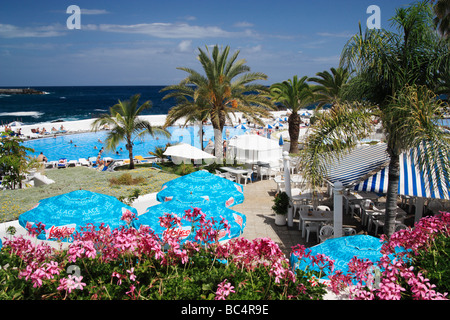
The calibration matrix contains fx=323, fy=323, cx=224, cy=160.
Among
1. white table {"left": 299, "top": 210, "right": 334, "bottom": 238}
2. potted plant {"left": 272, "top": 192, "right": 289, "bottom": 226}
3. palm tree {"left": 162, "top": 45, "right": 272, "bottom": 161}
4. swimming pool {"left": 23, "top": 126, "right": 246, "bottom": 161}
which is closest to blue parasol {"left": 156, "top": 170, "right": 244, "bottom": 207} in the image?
potted plant {"left": 272, "top": 192, "right": 289, "bottom": 226}

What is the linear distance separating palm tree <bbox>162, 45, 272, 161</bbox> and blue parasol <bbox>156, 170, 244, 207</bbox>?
320 inches

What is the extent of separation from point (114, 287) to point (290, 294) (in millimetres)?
1918

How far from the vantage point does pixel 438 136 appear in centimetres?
569

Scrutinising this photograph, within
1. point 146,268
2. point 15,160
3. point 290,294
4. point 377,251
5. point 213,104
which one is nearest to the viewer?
point 290,294

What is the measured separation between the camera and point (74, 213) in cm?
684

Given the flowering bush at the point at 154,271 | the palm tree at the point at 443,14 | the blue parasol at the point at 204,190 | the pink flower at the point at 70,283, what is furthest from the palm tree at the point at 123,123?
the palm tree at the point at 443,14

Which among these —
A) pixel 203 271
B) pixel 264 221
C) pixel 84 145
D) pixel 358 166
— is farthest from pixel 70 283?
pixel 84 145

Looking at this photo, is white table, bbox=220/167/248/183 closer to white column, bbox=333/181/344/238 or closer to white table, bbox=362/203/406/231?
white table, bbox=362/203/406/231

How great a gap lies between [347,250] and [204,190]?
4.49m

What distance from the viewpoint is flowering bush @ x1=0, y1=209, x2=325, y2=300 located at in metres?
3.34

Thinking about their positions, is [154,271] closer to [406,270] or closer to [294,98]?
[406,270]

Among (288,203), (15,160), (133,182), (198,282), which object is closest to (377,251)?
(198,282)

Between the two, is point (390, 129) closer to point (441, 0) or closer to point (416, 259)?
point (416, 259)

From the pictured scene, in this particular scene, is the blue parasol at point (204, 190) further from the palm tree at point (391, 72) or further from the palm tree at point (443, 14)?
the palm tree at point (443, 14)
